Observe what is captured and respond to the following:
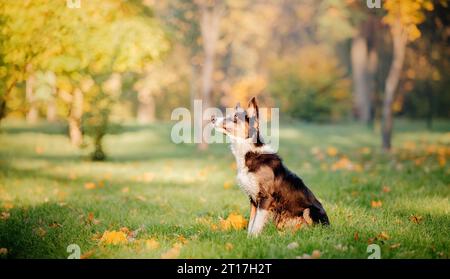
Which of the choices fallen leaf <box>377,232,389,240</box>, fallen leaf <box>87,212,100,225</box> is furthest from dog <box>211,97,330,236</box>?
fallen leaf <box>87,212,100,225</box>

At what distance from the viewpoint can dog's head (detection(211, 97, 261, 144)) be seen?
4715 mm

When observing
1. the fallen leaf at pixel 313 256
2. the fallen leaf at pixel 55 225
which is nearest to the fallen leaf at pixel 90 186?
the fallen leaf at pixel 55 225

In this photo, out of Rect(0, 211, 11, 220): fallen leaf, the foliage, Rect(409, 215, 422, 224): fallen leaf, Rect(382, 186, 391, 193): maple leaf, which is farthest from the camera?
the foliage

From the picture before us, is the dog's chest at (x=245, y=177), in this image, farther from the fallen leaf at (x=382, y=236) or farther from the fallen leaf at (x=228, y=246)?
the fallen leaf at (x=382, y=236)

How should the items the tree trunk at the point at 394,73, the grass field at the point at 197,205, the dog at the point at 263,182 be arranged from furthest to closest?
the tree trunk at the point at 394,73
the dog at the point at 263,182
the grass field at the point at 197,205

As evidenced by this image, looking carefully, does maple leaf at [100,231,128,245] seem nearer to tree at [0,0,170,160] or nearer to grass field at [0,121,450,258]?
grass field at [0,121,450,258]

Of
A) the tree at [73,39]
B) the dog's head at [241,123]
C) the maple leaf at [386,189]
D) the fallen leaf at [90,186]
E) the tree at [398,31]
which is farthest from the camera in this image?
the tree at [398,31]

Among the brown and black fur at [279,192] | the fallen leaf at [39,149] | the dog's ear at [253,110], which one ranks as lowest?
the fallen leaf at [39,149]

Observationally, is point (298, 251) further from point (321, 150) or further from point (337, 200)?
point (321, 150)

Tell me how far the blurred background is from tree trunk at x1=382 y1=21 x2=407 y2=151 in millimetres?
33

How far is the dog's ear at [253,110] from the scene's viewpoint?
15.2ft

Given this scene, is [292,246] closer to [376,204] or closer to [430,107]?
[376,204]

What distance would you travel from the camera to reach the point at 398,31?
13250 millimetres
